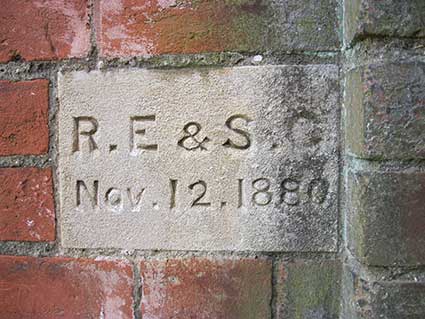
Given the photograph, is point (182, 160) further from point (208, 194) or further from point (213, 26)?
point (213, 26)

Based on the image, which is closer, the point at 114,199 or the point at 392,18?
the point at 392,18

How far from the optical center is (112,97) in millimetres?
676

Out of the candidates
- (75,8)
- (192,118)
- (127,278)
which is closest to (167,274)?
(127,278)

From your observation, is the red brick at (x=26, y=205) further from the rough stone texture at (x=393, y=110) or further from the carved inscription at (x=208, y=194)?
the rough stone texture at (x=393, y=110)

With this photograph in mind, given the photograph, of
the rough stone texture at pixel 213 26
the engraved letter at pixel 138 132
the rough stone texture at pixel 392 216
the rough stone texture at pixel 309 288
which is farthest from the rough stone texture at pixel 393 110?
the engraved letter at pixel 138 132

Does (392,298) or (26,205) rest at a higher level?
(26,205)

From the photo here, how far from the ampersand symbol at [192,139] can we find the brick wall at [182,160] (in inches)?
0.9

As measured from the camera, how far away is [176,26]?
0.66m

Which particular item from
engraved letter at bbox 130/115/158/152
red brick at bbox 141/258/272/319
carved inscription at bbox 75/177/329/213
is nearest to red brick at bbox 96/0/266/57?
engraved letter at bbox 130/115/158/152

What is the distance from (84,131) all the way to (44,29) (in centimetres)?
19

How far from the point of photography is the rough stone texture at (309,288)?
676 millimetres

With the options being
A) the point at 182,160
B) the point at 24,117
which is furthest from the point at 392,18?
the point at 24,117

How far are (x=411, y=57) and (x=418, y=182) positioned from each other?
0.18 metres

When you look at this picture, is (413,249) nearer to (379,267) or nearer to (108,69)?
(379,267)
